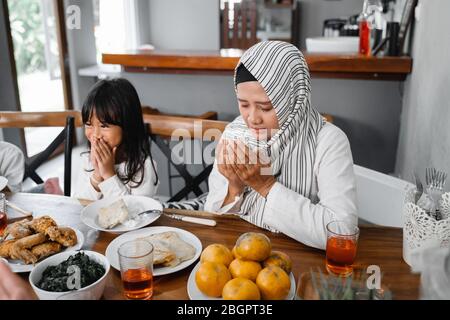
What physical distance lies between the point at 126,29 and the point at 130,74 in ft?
7.91

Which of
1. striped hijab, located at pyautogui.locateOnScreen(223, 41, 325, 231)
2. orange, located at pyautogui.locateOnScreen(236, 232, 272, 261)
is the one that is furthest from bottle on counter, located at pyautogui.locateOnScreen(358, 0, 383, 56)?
orange, located at pyautogui.locateOnScreen(236, 232, 272, 261)

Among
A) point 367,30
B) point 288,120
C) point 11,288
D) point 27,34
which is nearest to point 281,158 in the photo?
point 288,120

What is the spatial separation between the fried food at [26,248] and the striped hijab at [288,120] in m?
0.54

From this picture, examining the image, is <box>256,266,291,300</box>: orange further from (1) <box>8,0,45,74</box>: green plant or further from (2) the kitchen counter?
(1) <box>8,0,45,74</box>: green plant

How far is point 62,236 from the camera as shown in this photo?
104cm

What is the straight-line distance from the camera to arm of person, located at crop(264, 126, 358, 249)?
1.07 metres

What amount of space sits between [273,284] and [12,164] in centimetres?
140

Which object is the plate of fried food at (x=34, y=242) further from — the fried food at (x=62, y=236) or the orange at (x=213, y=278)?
the orange at (x=213, y=278)

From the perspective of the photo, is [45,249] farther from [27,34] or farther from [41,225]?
[27,34]

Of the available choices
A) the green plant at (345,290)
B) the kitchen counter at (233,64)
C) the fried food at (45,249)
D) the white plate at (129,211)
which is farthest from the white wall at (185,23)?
the green plant at (345,290)

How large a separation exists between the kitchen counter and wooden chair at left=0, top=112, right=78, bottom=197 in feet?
3.05

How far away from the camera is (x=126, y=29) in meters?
5.10

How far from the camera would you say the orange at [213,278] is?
0.82m
